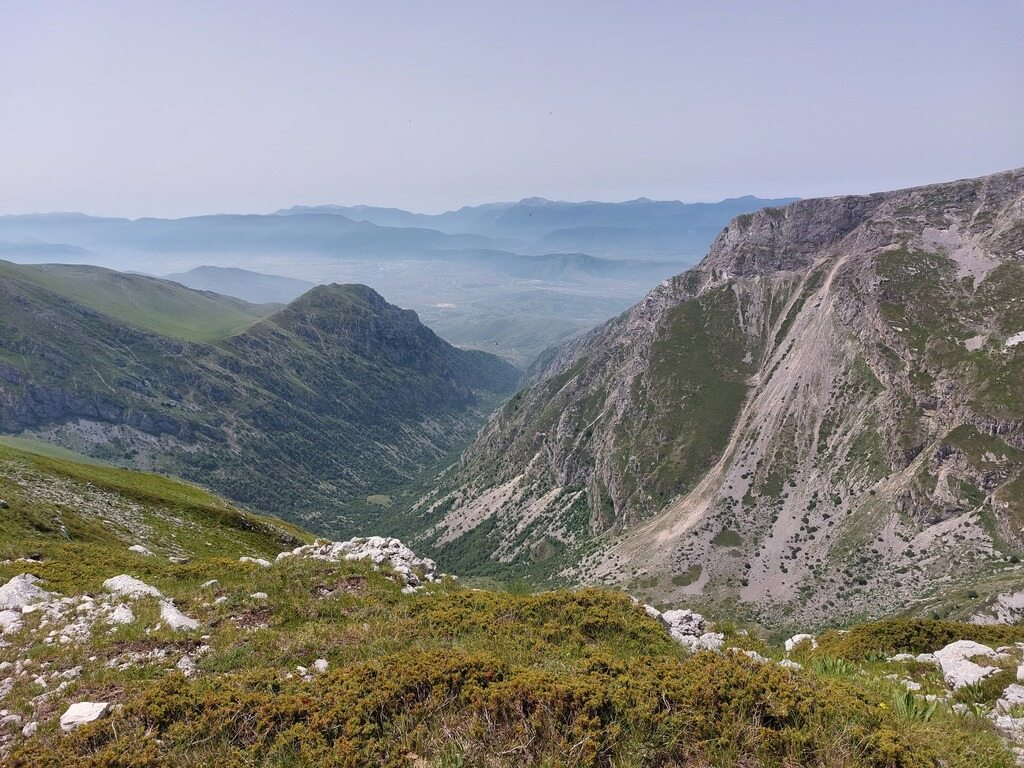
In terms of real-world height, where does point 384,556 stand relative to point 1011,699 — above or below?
below

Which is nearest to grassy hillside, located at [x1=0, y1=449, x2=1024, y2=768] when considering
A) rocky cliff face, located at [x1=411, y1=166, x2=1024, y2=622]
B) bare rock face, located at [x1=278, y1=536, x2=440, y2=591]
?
bare rock face, located at [x1=278, y1=536, x2=440, y2=591]

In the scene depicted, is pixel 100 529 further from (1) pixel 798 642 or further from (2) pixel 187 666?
(1) pixel 798 642

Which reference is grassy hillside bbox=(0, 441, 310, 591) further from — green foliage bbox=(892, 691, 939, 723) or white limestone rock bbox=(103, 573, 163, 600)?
green foliage bbox=(892, 691, 939, 723)

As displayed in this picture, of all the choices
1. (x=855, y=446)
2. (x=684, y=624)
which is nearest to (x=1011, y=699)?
(x=684, y=624)

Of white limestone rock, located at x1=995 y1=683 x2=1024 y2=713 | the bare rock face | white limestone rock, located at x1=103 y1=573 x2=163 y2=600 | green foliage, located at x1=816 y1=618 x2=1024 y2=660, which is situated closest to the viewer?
white limestone rock, located at x1=995 y1=683 x2=1024 y2=713

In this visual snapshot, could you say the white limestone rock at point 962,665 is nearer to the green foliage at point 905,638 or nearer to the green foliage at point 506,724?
the green foliage at point 905,638

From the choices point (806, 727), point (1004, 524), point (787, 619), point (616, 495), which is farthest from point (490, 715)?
point (616, 495)
